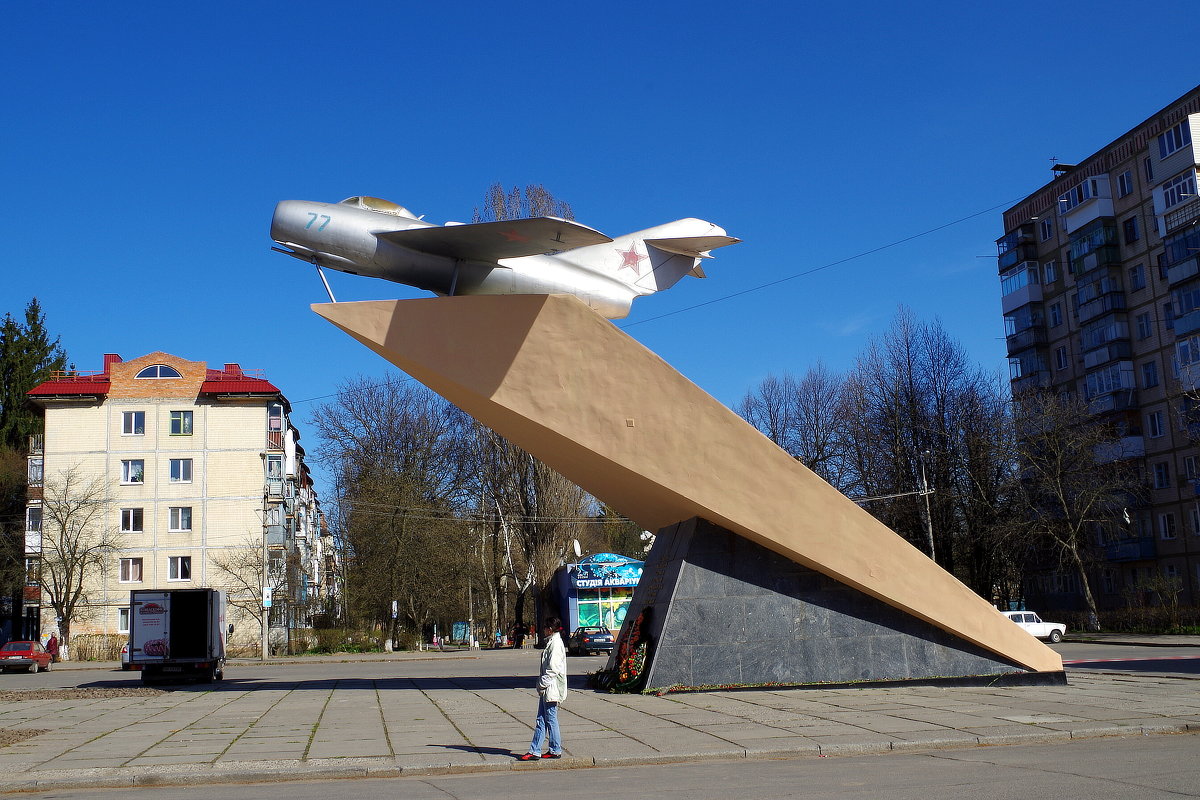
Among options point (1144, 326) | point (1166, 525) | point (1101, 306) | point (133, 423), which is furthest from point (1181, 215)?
point (133, 423)

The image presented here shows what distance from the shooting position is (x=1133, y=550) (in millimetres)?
47625

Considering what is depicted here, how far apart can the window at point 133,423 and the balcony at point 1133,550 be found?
4652 cm

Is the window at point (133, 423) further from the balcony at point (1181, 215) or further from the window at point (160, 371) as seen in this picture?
the balcony at point (1181, 215)

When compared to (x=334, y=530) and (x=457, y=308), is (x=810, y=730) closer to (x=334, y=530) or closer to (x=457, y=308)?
(x=457, y=308)

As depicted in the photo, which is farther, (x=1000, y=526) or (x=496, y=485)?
(x=496, y=485)

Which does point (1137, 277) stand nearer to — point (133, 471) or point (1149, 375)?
point (1149, 375)

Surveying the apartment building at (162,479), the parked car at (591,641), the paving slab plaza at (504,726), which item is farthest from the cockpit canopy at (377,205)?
the apartment building at (162,479)

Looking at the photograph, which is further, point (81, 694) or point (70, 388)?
point (70, 388)

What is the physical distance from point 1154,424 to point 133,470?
4937 centimetres

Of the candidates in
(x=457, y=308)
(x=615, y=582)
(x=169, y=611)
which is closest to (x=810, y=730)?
(x=457, y=308)

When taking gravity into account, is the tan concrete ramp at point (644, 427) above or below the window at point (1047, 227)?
below

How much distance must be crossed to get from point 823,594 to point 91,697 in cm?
1497

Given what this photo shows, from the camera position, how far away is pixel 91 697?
2083 cm

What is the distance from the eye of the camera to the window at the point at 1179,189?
44.2m
